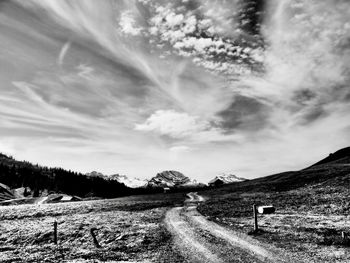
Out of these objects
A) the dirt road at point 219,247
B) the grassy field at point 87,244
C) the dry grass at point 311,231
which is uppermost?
the dry grass at point 311,231

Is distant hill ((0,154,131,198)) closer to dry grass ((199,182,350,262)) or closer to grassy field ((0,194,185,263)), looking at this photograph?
grassy field ((0,194,185,263))

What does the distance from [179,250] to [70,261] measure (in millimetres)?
7907

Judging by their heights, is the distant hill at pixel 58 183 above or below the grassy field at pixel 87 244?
above

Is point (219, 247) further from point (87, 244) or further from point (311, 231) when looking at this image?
point (87, 244)

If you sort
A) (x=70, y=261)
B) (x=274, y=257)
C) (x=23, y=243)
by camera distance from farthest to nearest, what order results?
(x=23, y=243) → (x=70, y=261) → (x=274, y=257)

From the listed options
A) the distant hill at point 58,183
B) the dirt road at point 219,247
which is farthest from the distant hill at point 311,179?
the distant hill at point 58,183

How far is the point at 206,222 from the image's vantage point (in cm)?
3041

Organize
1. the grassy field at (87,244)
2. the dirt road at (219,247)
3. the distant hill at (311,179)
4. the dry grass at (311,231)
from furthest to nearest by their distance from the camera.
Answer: the distant hill at (311,179), the grassy field at (87,244), the dry grass at (311,231), the dirt road at (219,247)

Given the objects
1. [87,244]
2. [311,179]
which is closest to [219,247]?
[87,244]

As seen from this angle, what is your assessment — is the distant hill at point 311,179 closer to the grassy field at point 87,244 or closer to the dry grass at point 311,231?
the dry grass at point 311,231

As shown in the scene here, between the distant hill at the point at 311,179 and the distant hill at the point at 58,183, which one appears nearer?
the distant hill at the point at 311,179

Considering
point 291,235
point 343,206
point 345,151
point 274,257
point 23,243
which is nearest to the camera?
point 274,257

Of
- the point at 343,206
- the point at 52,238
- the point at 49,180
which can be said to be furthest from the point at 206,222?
the point at 49,180

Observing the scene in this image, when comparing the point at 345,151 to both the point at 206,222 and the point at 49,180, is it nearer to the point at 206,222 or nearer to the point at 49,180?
the point at 206,222
